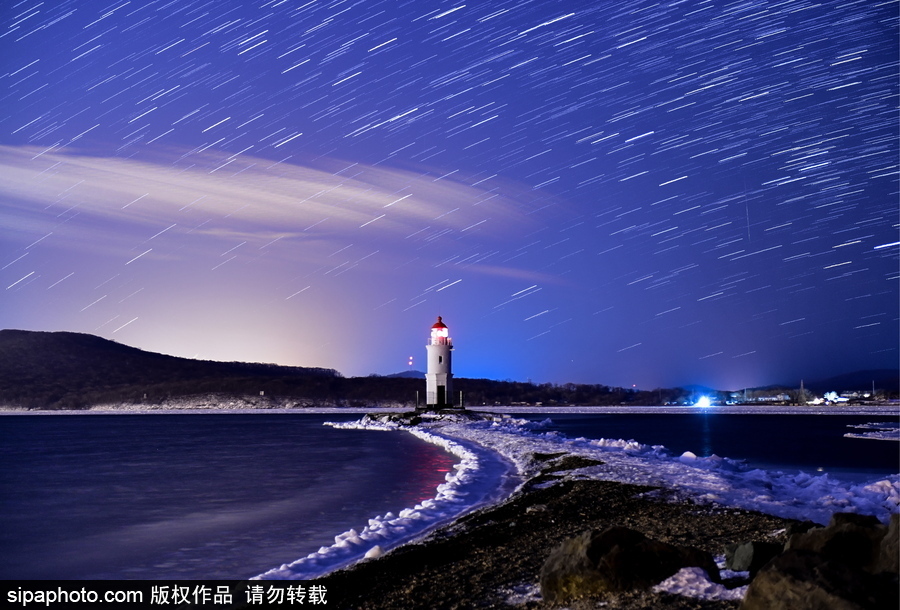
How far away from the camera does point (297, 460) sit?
101 ft

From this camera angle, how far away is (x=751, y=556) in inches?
288

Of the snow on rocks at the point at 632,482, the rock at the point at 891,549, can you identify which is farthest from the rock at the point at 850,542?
the snow on rocks at the point at 632,482

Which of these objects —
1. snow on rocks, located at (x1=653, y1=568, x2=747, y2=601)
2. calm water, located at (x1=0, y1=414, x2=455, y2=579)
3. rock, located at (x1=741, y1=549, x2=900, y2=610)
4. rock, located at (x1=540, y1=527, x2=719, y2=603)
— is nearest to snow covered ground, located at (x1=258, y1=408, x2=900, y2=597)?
snow on rocks, located at (x1=653, y1=568, x2=747, y2=601)

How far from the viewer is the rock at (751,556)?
7.29 m

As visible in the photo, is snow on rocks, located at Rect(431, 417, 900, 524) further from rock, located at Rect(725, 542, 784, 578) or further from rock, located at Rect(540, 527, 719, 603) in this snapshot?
rock, located at Rect(540, 527, 719, 603)

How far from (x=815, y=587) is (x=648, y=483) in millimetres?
11973

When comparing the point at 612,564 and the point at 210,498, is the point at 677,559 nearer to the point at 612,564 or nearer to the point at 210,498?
the point at 612,564

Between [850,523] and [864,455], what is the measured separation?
30.6 m

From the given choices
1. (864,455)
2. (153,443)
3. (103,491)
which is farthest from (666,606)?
(153,443)

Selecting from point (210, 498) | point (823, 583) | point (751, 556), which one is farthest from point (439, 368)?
point (823, 583)

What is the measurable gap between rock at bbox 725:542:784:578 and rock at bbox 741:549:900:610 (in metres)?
1.79

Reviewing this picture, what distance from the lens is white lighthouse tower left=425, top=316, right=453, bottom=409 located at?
60719 mm

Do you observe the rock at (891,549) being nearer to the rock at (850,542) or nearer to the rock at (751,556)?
the rock at (850,542)

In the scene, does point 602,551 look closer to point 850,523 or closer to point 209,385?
point 850,523
